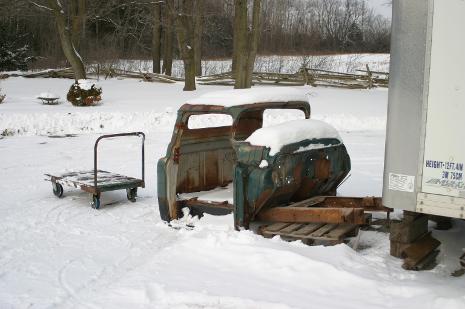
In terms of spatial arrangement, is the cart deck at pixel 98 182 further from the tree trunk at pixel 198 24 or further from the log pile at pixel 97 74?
the log pile at pixel 97 74

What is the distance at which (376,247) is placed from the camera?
641 centimetres

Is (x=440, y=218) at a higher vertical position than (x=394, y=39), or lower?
lower

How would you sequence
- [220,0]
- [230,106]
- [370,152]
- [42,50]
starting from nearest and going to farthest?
[230,106] < [370,152] < [220,0] < [42,50]

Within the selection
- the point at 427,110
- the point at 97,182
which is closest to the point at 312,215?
the point at 427,110

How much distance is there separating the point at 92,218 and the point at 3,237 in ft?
4.33

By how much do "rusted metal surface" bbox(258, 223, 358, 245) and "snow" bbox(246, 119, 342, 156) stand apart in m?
0.86

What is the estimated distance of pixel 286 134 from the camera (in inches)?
267

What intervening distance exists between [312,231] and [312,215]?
20 centimetres

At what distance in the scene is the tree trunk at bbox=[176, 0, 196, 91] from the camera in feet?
89.0

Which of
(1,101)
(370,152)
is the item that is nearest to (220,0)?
(1,101)

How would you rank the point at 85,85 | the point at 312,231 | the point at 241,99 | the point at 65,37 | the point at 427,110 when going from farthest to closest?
the point at 65,37 → the point at 85,85 → the point at 241,99 → the point at 312,231 → the point at 427,110

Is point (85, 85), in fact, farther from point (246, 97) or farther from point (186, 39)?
point (246, 97)

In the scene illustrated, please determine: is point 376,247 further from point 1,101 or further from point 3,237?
point 1,101

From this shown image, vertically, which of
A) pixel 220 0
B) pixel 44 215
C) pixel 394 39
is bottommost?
pixel 44 215
